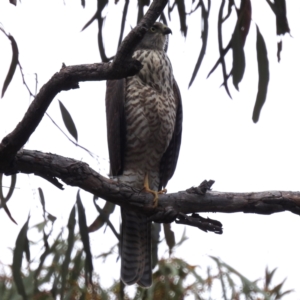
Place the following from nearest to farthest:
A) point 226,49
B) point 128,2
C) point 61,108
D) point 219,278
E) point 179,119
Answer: point 61,108 < point 226,49 < point 128,2 < point 179,119 < point 219,278

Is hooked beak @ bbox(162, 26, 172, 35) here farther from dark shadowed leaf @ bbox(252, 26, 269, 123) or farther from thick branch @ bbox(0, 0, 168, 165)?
thick branch @ bbox(0, 0, 168, 165)

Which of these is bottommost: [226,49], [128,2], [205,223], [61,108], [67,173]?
[205,223]

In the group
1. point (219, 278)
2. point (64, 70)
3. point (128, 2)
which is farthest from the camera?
point (219, 278)

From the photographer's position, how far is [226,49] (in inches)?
116

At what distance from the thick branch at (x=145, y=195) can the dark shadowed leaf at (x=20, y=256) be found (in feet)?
2.19

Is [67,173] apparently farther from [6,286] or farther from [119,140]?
[6,286]

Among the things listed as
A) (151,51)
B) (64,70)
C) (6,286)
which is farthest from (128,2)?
(6,286)

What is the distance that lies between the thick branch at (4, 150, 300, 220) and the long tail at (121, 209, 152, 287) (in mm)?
892

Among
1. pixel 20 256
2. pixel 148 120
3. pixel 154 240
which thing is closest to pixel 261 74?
pixel 148 120

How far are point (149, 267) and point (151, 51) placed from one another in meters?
1.14

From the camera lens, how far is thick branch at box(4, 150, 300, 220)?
225 centimetres

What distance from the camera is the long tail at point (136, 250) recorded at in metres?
3.34

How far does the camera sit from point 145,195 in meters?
2.48

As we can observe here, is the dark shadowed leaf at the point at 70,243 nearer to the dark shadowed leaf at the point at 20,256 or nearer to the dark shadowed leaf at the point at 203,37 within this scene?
the dark shadowed leaf at the point at 20,256
